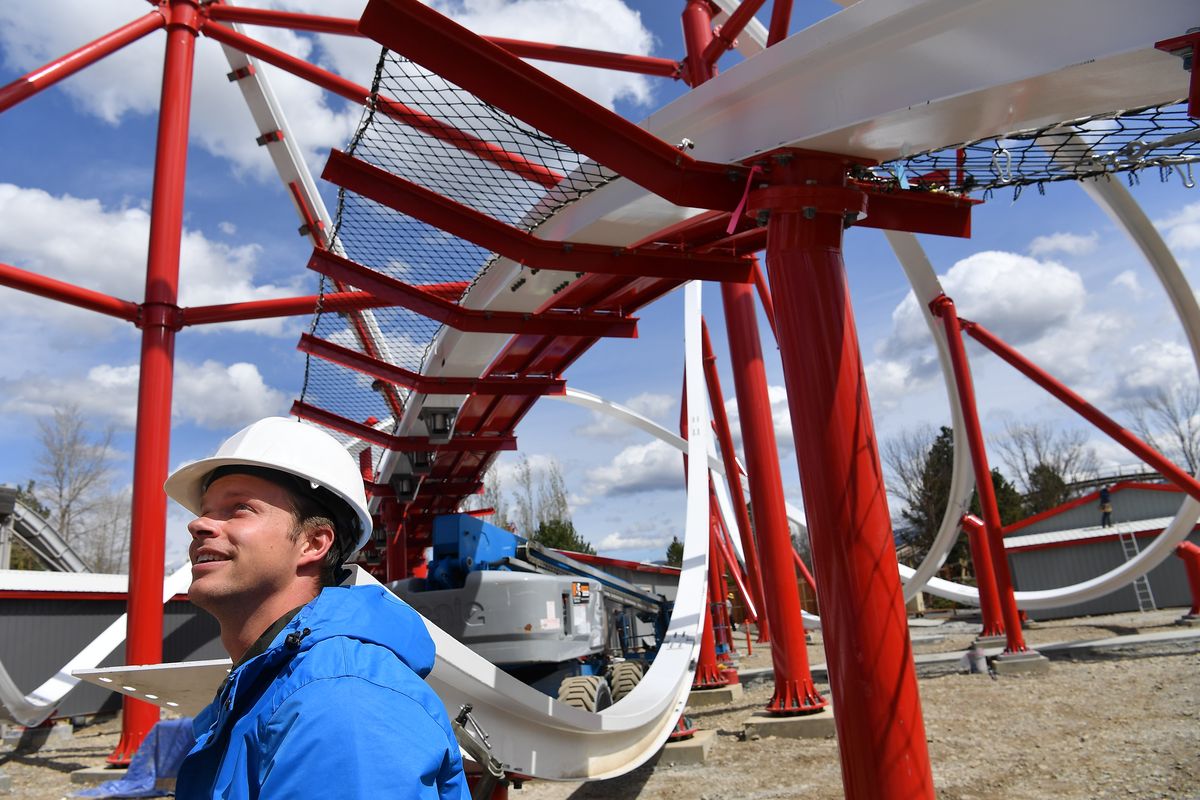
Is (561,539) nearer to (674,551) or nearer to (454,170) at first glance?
(674,551)

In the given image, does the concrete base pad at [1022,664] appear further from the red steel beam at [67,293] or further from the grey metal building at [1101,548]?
the grey metal building at [1101,548]

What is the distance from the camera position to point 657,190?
4.61 m

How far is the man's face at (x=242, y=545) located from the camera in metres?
1.71

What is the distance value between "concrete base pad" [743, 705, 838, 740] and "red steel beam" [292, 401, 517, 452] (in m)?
4.69

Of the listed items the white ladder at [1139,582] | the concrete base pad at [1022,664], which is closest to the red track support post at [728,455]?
the concrete base pad at [1022,664]

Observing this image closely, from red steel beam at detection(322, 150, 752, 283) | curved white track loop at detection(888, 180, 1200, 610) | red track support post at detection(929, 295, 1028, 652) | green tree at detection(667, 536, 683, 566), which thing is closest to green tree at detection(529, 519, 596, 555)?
green tree at detection(667, 536, 683, 566)

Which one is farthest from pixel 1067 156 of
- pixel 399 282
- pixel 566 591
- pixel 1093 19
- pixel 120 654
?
pixel 120 654

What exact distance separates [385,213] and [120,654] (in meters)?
15.9

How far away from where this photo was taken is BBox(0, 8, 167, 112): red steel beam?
371 inches

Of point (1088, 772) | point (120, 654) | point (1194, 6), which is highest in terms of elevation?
point (1194, 6)

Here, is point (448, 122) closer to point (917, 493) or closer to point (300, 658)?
point (300, 658)

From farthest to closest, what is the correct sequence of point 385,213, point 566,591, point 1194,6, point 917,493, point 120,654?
point 917,493 → point 120,654 → point 566,591 → point 385,213 → point 1194,6

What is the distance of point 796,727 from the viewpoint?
941 cm

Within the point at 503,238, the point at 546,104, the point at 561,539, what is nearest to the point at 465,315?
the point at 503,238
